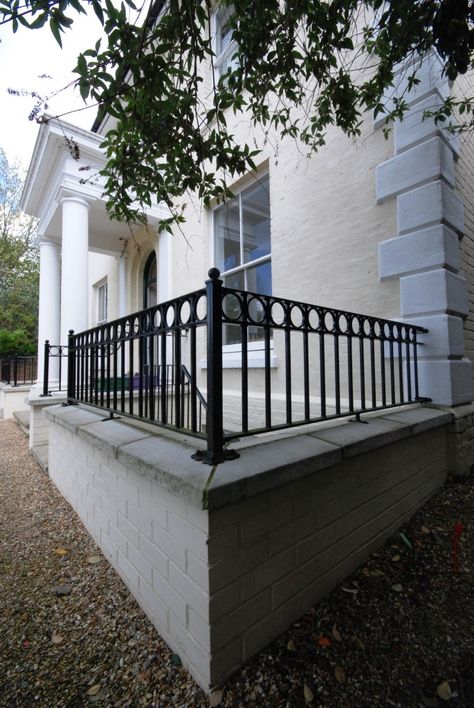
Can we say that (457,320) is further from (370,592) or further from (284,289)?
(370,592)

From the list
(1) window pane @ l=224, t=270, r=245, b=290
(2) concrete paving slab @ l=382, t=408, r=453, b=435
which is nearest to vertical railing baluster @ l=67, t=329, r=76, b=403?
(1) window pane @ l=224, t=270, r=245, b=290

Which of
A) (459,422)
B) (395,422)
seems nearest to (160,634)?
(395,422)

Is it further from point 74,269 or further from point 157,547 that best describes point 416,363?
point 74,269

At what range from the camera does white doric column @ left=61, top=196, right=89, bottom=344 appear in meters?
5.24

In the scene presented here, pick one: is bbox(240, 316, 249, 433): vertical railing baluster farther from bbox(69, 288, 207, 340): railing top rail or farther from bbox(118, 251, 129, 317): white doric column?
bbox(118, 251, 129, 317): white doric column

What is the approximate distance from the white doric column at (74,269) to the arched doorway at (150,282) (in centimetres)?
297

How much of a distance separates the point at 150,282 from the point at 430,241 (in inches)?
266

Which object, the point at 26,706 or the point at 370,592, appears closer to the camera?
the point at 26,706

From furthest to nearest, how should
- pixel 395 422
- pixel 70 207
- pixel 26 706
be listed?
1. pixel 70 207
2. pixel 395 422
3. pixel 26 706

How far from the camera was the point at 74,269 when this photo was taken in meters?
5.29

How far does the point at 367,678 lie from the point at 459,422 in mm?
2287

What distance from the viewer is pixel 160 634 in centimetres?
165

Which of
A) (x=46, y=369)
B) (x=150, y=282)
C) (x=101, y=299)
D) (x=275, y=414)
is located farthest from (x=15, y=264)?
(x=275, y=414)

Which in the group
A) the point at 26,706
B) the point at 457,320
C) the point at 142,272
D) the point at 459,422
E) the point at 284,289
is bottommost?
the point at 26,706
